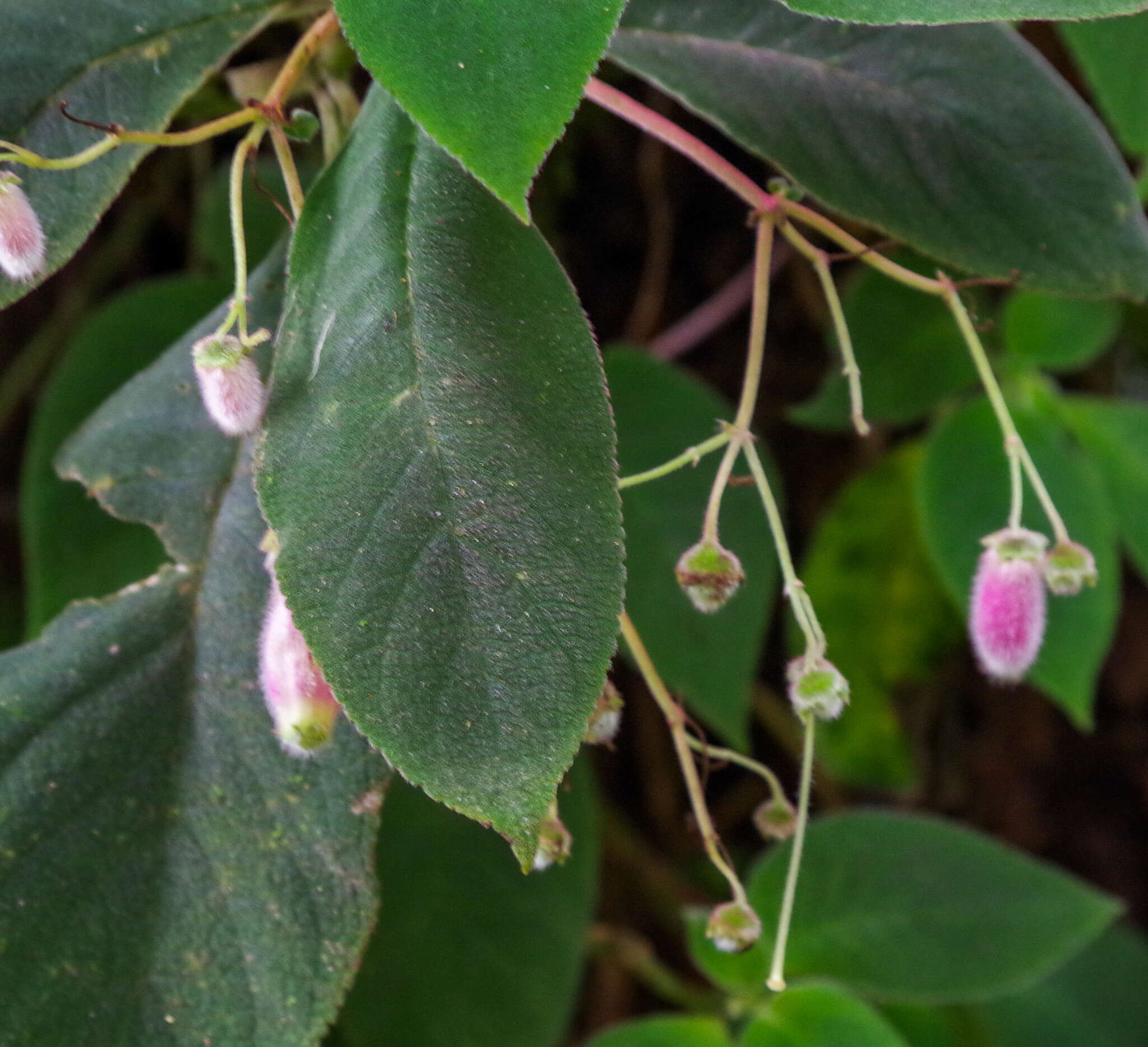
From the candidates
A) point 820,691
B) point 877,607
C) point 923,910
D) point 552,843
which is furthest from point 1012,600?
point 877,607

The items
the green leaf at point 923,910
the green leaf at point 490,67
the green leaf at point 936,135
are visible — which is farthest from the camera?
the green leaf at point 923,910

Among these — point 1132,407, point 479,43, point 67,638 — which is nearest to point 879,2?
point 479,43

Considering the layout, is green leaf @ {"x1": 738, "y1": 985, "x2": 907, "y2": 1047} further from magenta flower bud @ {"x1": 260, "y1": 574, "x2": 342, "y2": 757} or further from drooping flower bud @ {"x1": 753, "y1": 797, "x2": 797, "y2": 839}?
magenta flower bud @ {"x1": 260, "y1": 574, "x2": 342, "y2": 757}

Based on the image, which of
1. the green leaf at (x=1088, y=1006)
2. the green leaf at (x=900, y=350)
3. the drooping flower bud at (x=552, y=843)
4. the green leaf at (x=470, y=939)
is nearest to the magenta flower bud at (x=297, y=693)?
the drooping flower bud at (x=552, y=843)

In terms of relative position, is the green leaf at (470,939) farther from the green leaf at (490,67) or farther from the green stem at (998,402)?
the green leaf at (490,67)

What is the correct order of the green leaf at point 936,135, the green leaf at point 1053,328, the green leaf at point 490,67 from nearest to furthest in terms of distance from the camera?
1. the green leaf at point 490,67
2. the green leaf at point 936,135
3. the green leaf at point 1053,328

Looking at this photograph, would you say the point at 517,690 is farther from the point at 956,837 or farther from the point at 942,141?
the point at 956,837

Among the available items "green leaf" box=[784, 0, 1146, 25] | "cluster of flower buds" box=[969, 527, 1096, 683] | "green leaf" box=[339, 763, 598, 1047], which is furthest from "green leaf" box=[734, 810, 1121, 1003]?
"green leaf" box=[784, 0, 1146, 25]
